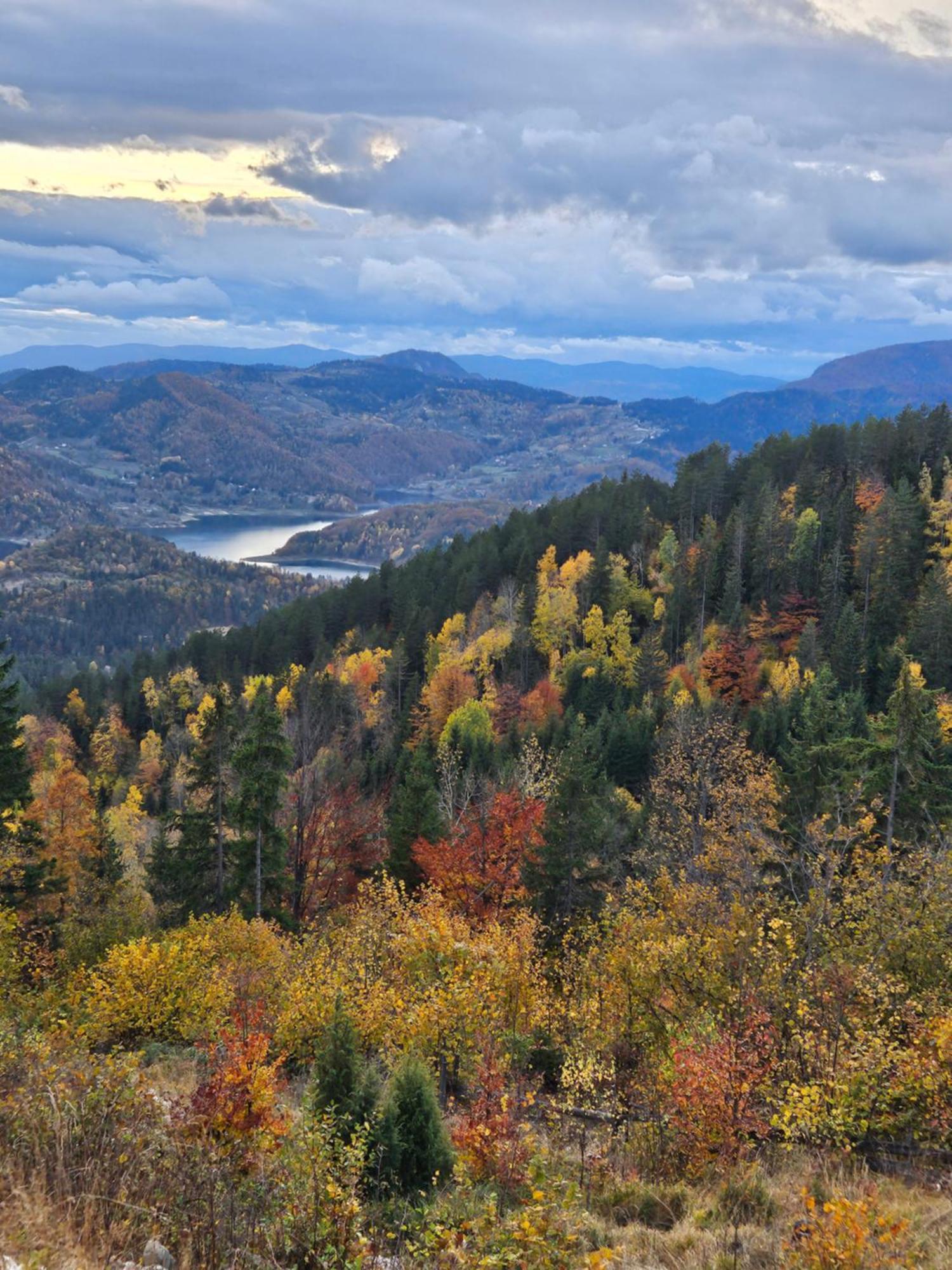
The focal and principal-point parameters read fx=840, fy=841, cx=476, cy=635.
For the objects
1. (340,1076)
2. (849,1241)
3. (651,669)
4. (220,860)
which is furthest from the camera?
(651,669)

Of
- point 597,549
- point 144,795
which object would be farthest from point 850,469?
point 144,795

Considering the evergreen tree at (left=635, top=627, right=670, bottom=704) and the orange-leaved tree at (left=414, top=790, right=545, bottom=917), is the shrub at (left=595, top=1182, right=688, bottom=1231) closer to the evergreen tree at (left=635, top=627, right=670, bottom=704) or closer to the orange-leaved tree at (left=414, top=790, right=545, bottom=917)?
the orange-leaved tree at (left=414, top=790, right=545, bottom=917)

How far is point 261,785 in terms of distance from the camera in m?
41.6

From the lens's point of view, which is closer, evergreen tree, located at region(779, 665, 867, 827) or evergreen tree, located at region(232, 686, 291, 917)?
evergreen tree, located at region(232, 686, 291, 917)

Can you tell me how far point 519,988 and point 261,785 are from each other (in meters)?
19.9

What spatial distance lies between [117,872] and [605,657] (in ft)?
229

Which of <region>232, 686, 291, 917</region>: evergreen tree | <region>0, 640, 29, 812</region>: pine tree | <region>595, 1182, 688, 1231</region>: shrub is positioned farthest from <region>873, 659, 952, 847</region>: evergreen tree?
<region>0, 640, 29, 812</region>: pine tree

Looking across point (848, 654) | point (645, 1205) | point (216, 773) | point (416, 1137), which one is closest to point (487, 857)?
point (216, 773)

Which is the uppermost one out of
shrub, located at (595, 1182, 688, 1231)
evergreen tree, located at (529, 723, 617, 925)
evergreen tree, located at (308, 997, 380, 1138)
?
shrub, located at (595, 1182, 688, 1231)

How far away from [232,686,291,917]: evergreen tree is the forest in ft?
0.61

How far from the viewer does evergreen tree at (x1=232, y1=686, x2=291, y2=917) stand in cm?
4172

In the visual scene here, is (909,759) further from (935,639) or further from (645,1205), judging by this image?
(935,639)

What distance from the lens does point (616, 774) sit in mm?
78812

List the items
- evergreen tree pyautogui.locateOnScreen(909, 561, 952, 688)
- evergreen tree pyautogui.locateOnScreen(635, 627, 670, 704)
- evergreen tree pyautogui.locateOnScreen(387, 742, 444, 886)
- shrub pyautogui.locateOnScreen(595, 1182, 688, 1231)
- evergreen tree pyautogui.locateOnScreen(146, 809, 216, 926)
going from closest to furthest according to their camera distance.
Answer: shrub pyautogui.locateOnScreen(595, 1182, 688, 1231), evergreen tree pyautogui.locateOnScreen(146, 809, 216, 926), evergreen tree pyautogui.locateOnScreen(387, 742, 444, 886), evergreen tree pyautogui.locateOnScreen(909, 561, 952, 688), evergreen tree pyautogui.locateOnScreen(635, 627, 670, 704)
